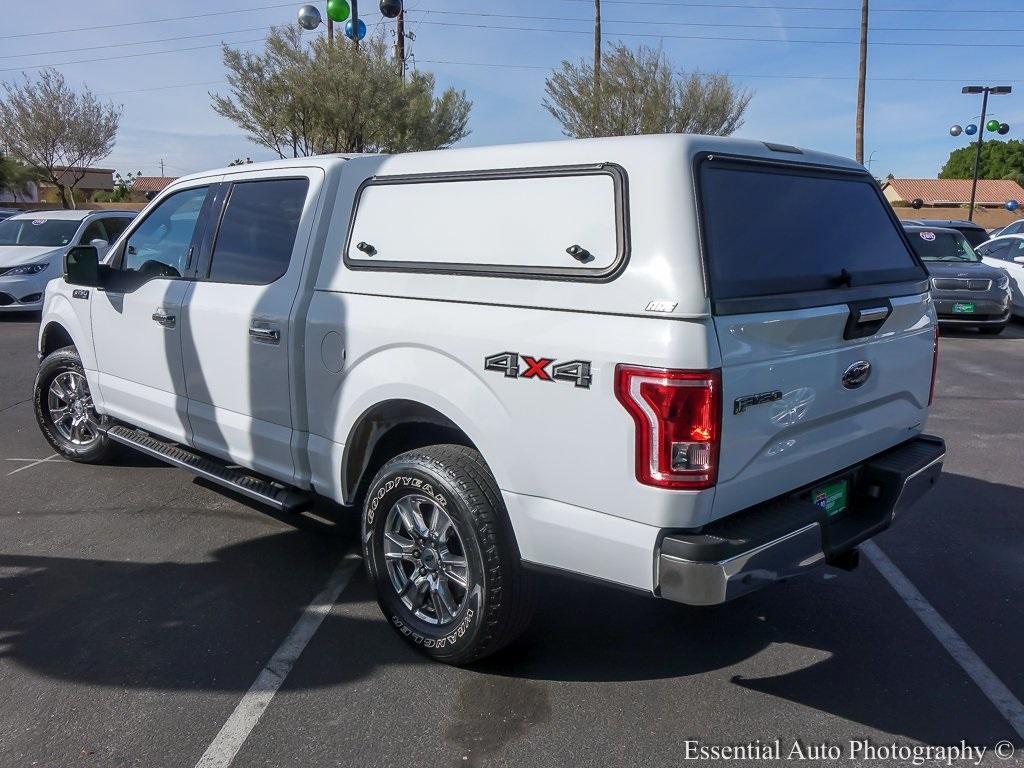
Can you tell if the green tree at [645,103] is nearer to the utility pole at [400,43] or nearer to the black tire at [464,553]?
the utility pole at [400,43]

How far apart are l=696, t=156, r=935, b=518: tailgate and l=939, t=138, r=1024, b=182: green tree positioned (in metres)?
89.9

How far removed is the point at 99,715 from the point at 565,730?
66.1 inches

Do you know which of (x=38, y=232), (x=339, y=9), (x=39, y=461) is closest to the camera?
(x=39, y=461)

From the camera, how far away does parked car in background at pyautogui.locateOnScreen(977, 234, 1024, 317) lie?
551 inches

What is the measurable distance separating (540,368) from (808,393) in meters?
0.97

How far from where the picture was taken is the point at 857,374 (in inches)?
127

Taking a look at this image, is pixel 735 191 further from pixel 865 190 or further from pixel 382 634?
pixel 382 634

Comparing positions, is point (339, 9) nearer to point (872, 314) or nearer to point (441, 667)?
point (872, 314)

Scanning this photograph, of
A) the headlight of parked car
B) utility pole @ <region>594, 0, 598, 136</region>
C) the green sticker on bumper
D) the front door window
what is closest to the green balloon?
the headlight of parked car

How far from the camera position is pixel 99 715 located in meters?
3.05

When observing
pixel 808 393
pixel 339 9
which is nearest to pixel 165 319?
pixel 808 393

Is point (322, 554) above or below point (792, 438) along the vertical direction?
below

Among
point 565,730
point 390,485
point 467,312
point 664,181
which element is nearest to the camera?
point 664,181

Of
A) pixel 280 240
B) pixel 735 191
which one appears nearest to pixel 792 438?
pixel 735 191
